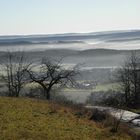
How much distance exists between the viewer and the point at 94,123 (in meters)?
23.8

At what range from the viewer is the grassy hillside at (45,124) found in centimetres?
1962

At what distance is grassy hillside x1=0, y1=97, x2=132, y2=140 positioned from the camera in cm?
1962

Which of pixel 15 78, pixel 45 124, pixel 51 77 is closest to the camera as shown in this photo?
pixel 45 124

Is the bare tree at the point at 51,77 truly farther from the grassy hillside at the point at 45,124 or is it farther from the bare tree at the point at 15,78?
the grassy hillside at the point at 45,124

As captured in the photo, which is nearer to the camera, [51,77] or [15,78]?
[51,77]

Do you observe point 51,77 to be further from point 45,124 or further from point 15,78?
point 45,124

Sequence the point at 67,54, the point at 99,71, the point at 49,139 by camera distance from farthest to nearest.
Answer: the point at 67,54 → the point at 99,71 → the point at 49,139

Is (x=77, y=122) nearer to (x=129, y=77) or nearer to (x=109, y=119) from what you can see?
(x=109, y=119)

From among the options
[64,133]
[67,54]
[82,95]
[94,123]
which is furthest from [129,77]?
[67,54]

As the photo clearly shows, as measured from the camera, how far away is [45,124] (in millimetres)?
21750

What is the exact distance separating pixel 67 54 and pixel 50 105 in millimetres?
104757

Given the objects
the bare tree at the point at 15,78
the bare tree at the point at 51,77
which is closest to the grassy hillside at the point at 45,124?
the bare tree at the point at 51,77

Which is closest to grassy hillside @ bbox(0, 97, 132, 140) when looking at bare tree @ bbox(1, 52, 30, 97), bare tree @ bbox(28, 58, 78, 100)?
bare tree @ bbox(28, 58, 78, 100)

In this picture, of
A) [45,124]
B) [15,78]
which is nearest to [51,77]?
[15,78]
